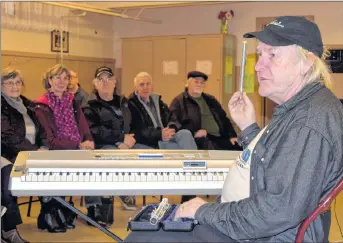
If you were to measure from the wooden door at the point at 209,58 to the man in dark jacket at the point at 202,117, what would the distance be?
6.87ft

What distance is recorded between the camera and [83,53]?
315 inches

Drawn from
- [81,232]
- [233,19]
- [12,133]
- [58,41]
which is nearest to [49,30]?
[58,41]

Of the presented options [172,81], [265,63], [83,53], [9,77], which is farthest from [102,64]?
[265,63]

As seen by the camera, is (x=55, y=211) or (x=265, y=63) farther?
(x=55, y=211)

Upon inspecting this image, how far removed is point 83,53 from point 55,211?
4.17m

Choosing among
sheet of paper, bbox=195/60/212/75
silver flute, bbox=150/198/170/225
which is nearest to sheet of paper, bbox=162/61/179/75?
sheet of paper, bbox=195/60/212/75

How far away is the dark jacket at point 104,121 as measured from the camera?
4.58 m

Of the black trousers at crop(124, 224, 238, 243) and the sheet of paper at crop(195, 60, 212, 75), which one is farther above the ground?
the sheet of paper at crop(195, 60, 212, 75)

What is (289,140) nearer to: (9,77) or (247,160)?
(247,160)

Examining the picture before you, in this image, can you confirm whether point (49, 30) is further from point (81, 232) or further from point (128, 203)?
point (81, 232)

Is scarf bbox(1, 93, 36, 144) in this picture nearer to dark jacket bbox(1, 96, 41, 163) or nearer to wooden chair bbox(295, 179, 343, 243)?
dark jacket bbox(1, 96, 41, 163)

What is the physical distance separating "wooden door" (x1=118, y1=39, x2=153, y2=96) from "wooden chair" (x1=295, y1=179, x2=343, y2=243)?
673 centimetres

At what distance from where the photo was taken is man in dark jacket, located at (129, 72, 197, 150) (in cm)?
489

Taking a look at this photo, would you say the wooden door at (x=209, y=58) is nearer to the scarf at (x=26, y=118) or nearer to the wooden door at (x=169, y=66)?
the wooden door at (x=169, y=66)
